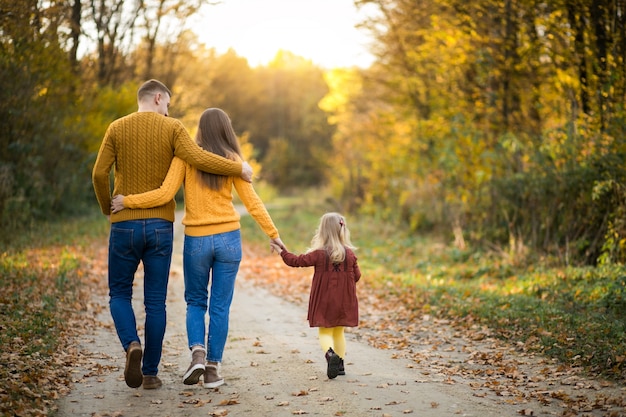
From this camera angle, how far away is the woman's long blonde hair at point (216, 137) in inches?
222

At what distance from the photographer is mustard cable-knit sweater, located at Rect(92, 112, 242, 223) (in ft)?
17.9

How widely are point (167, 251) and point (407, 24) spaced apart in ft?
48.7

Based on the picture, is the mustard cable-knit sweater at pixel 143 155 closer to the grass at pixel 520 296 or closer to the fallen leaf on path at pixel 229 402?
the fallen leaf on path at pixel 229 402

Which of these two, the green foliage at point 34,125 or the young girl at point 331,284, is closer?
the young girl at point 331,284

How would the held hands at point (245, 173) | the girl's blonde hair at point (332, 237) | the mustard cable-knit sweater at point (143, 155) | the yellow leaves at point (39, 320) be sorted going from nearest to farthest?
the yellow leaves at point (39, 320) < the mustard cable-knit sweater at point (143, 155) < the held hands at point (245, 173) < the girl's blonde hair at point (332, 237)

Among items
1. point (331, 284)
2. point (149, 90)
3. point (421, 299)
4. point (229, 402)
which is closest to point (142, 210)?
point (149, 90)

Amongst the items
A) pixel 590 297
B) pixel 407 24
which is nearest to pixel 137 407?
pixel 590 297

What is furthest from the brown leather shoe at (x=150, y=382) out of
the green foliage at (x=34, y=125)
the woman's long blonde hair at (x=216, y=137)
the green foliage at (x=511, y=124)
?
the green foliage at (x=34, y=125)

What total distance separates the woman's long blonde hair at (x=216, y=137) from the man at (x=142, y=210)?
0.37ft

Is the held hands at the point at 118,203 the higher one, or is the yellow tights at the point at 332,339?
the held hands at the point at 118,203

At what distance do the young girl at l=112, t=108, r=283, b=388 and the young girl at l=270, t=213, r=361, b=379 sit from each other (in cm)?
58

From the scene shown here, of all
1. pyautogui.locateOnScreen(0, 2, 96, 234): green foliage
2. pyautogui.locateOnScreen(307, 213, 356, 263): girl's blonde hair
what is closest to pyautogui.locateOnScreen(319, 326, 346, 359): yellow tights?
pyautogui.locateOnScreen(307, 213, 356, 263): girl's blonde hair

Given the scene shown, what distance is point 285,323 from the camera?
9.04 m

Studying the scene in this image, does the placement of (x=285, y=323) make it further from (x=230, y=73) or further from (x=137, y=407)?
(x=230, y=73)
